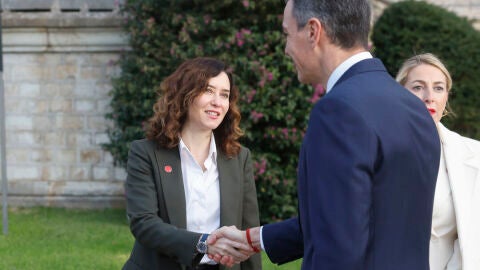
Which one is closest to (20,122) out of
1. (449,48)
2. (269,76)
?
(269,76)

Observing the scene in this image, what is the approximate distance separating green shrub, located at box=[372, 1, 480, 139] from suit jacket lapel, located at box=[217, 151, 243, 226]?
7897mm

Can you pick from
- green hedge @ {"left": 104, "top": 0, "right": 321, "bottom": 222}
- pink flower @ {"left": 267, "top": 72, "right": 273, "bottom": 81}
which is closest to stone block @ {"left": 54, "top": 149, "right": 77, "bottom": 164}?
green hedge @ {"left": 104, "top": 0, "right": 321, "bottom": 222}

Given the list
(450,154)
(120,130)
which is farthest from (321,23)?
(120,130)

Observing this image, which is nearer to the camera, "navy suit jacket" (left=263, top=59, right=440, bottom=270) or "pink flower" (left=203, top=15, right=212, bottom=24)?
"navy suit jacket" (left=263, top=59, right=440, bottom=270)

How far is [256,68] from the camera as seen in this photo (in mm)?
8312

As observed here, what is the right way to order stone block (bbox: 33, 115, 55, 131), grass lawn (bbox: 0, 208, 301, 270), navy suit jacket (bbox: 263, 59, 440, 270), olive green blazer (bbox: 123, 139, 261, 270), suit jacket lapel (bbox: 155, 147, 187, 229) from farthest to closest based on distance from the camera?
stone block (bbox: 33, 115, 55, 131), grass lawn (bbox: 0, 208, 301, 270), suit jacket lapel (bbox: 155, 147, 187, 229), olive green blazer (bbox: 123, 139, 261, 270), navy suit jacket (bbox: 263, 59, 440, 270)

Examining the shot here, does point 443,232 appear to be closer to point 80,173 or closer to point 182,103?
point 182,103

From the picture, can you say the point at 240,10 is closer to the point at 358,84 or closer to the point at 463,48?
the point at 463,48

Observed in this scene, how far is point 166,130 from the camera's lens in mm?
3777

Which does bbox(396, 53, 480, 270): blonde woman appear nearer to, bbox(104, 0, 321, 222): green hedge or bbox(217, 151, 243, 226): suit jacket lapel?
bbox(217, 151, 243, 226): suit jacket lapel

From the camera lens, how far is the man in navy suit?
208 cm

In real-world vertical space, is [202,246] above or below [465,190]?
below

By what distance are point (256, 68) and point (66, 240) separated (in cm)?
291

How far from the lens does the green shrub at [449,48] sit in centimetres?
1124
